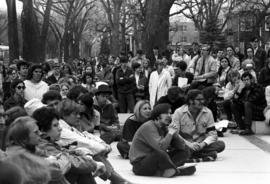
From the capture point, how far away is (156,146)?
8977 mm

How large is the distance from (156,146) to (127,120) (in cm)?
189

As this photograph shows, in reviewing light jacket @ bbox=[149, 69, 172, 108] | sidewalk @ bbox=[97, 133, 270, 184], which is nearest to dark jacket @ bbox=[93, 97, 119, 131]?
sidewalk @ bbox=[97, 133, 270, 184]

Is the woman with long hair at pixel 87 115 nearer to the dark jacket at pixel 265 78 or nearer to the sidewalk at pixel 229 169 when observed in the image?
the sidewalk at pixel 229 169

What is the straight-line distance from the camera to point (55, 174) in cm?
613

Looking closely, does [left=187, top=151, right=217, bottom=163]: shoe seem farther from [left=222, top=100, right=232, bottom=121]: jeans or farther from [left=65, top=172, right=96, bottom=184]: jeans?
[left=222, top=100, right=232, bottom=121]: jeans

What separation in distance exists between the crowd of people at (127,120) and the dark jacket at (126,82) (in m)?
0.03

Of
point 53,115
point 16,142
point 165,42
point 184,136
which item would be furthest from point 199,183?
point 165,42

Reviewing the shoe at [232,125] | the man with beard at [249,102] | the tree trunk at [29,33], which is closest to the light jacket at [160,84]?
the shoe at [232,125]

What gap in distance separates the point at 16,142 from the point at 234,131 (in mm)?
9809

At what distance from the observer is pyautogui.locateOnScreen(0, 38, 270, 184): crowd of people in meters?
6.08

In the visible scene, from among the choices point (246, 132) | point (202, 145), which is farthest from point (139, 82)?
point (202, 145)

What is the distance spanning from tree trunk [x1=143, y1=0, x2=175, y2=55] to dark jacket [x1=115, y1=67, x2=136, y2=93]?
457cm

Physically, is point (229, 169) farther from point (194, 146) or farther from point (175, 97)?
point (175, 97)

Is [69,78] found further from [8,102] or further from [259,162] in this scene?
Answer: [259,162]
